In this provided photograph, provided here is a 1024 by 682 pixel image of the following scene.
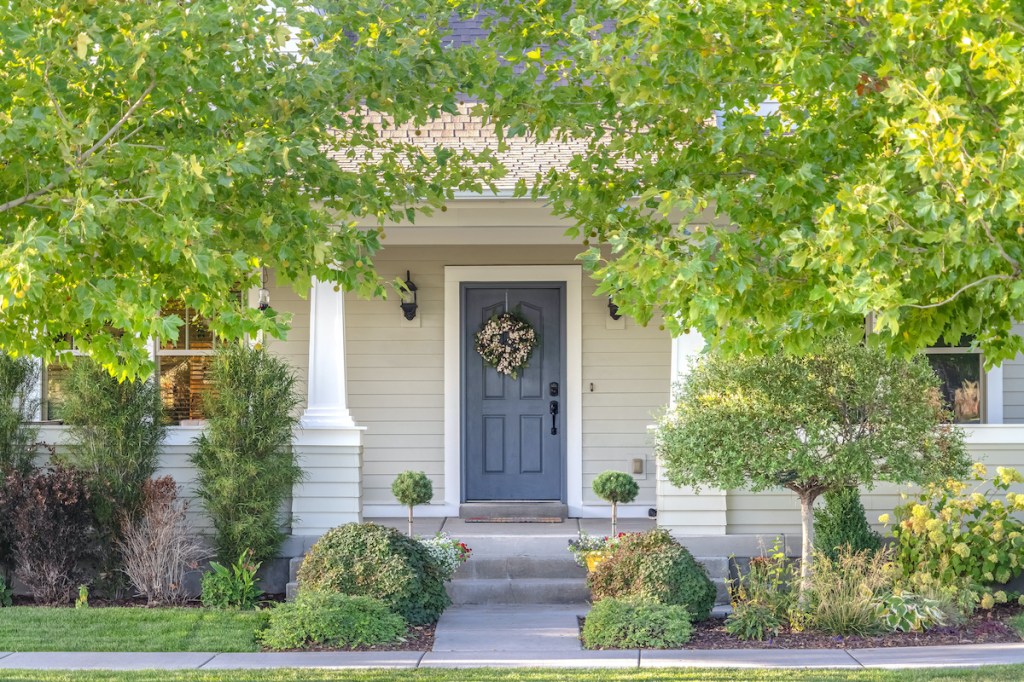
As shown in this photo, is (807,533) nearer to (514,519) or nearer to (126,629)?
(514,519)

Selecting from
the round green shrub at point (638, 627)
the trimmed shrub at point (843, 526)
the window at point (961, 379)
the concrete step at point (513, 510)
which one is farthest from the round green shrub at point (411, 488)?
the window at point (961, 379)

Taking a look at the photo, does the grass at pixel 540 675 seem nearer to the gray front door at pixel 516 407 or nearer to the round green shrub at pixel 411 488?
the round green shrub at pixel 411 488

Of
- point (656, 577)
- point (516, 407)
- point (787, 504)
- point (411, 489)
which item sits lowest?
point (656, 577)

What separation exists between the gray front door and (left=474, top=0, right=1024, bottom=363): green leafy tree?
196 inches

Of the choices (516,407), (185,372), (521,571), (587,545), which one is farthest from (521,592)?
(185,372)

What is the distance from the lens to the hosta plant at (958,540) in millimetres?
Answer: 8188

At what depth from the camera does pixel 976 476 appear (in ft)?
28.2

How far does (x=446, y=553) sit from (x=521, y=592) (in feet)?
2.46

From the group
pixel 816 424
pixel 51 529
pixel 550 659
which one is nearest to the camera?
pixel 550 659

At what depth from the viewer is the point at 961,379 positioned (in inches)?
396

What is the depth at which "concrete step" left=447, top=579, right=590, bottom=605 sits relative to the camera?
885 centimetres

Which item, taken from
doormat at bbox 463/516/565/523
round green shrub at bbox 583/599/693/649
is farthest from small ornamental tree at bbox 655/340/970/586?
doormat at bbox 463/516/565/523

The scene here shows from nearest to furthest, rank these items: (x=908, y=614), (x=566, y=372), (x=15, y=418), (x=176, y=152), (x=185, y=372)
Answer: (x=176, y=152) < (x=908, y=614) < (x=15, y=418) < (x=185, y=372) < (x=566, y=372)

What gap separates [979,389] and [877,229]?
22.3 ft
